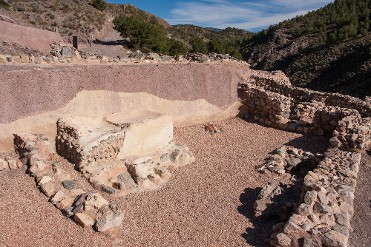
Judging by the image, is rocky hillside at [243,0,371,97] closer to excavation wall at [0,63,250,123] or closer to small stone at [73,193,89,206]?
excavation wall at [0,63,250,123]

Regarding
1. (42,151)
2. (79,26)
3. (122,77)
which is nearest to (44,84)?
(42,151)

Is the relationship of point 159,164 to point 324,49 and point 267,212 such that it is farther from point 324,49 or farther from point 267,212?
point 324,49

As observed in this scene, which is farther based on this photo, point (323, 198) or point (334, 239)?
point (323, 198)

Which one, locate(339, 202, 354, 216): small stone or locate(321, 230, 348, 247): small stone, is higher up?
locate(339, 202, 354, 216): small stone

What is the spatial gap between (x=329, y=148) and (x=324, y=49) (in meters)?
38.1

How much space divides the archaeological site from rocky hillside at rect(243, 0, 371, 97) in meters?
21.5

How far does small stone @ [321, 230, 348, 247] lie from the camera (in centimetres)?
623

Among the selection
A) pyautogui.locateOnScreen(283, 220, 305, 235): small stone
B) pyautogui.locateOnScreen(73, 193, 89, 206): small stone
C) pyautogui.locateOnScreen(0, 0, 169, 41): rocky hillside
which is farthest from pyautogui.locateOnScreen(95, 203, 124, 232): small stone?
pyautogui.locateOnScreen(0, 0, 169, 41): rocky hillside

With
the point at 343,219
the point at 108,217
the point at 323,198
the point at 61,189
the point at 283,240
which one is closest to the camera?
the point at 283,240

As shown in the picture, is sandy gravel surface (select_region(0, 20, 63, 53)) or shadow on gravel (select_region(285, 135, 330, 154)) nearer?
shadow on gravel (select_region(285, 135, 330, 154))

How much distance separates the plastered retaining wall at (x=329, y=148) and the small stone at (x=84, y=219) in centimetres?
381

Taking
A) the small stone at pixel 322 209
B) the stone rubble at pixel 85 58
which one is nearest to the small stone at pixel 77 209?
the small stone at pixel 322 209

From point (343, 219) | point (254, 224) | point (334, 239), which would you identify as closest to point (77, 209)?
point (254, 224)

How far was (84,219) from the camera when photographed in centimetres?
697
